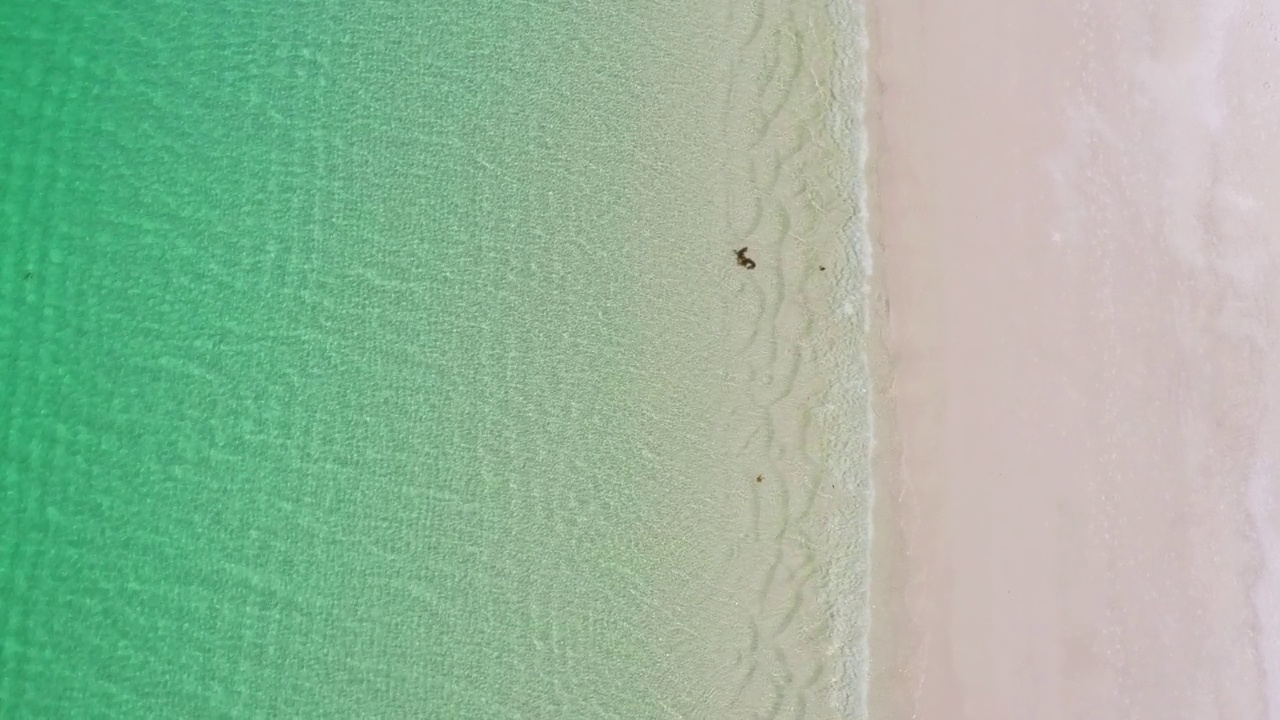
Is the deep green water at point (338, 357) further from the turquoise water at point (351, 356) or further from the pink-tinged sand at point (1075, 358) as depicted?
the pink-tinged sand at point (1075, 358)

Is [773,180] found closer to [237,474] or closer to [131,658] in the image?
[237,474]

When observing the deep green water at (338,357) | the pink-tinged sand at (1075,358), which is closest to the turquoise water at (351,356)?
the deep green water at (338,357)

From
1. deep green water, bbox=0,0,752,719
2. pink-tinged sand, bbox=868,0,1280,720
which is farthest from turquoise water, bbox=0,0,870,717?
pink-tinged sand, bbox=868,0,1280,720

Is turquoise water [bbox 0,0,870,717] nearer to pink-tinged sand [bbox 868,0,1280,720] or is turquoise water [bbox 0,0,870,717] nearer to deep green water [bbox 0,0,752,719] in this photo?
deep green water [bbox 0,0,752,719]

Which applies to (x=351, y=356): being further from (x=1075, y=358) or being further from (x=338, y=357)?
(x=1075, y=358)

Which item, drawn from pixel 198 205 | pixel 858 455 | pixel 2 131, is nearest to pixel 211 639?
pixel 198 205

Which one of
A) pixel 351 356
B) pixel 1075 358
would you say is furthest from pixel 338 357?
pixel 1075 358
